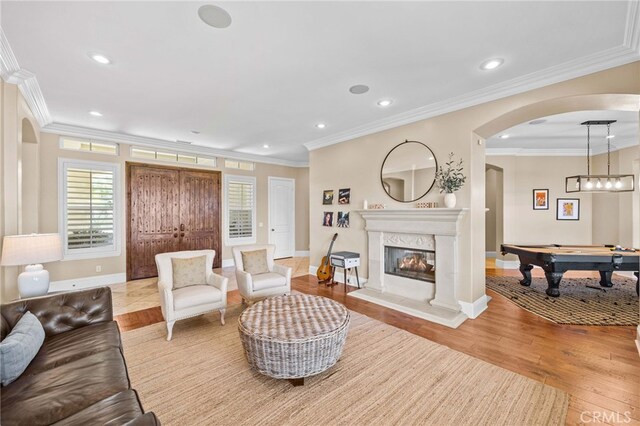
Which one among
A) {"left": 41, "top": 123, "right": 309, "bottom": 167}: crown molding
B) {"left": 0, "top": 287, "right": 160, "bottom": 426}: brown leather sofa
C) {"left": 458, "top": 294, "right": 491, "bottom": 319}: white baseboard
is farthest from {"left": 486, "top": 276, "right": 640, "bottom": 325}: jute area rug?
{"left": 41, "top": 123, "right": 309, "bottom": 167}: crown molding

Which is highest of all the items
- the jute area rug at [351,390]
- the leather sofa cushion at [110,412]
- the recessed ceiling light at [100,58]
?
the recessed ceiling light at [100,58]

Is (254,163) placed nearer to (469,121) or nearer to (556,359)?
(469,121)

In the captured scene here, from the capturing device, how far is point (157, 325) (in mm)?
3328

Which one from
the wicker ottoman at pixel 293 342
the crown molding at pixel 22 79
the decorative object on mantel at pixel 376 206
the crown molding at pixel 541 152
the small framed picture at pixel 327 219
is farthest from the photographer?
Result: the crown molding at pixel 541 152

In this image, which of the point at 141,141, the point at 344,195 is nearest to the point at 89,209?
the point at 141,141

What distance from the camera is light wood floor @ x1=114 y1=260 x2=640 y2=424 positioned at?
2.03 metres

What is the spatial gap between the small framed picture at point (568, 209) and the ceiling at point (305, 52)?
4.92 metres

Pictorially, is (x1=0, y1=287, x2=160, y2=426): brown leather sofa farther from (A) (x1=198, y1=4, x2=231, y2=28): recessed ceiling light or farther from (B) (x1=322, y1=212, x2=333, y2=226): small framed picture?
(B) (x1=322, y1=212, x2=333, y2=226): small framed picture

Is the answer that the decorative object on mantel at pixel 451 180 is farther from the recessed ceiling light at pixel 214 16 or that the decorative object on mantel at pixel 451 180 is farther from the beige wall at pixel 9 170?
the beige wall at pixel 9 170

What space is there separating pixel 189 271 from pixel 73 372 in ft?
6.13

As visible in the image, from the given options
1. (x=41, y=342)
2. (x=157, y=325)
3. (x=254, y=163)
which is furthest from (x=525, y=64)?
(x=254, y=163)

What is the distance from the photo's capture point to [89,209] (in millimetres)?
5020
